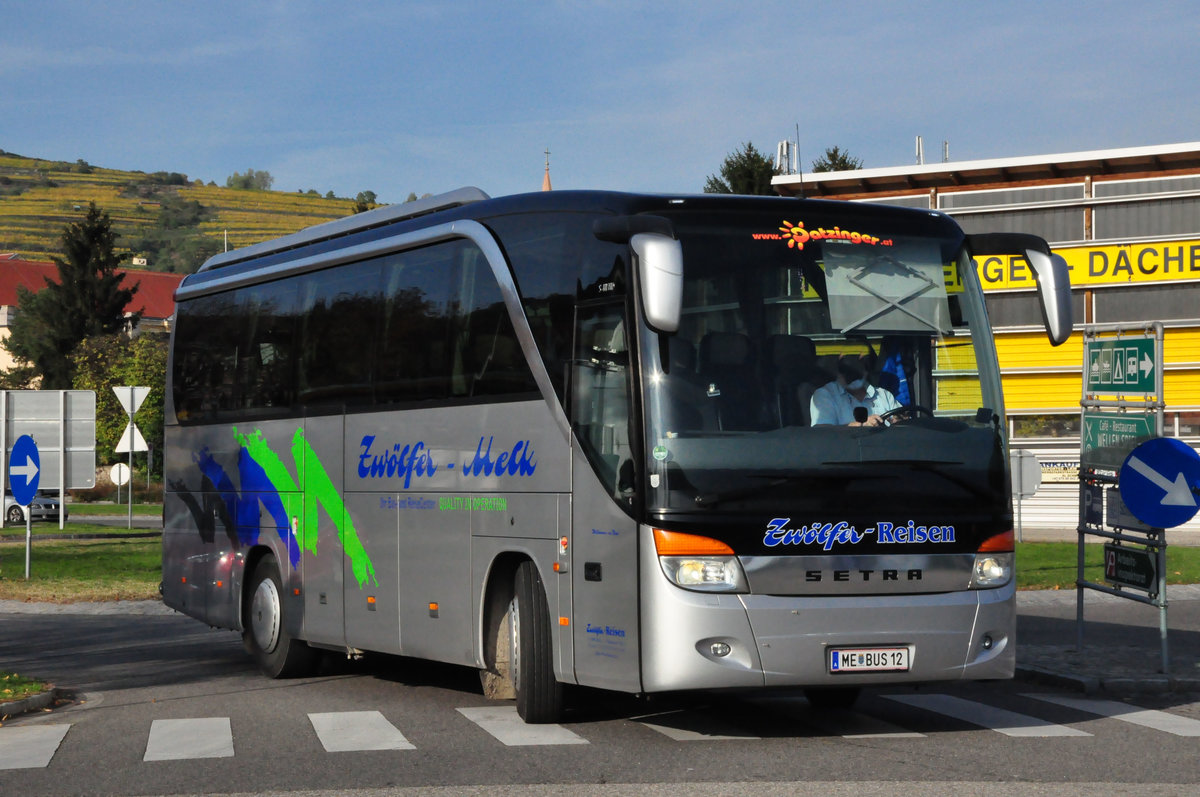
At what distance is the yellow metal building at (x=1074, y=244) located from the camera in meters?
39.8

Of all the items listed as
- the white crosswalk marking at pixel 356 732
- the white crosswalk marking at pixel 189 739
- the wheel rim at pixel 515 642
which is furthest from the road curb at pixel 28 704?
the wheel rim at pixel 515 642

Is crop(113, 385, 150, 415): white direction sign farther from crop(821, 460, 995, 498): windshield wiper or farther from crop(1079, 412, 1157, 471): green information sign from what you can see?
crop(821, 460, 995, 498): windshield wiper

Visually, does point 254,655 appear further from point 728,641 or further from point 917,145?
point 917,145

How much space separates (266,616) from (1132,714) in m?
7.39

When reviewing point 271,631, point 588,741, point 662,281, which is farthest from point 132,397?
point 662,281

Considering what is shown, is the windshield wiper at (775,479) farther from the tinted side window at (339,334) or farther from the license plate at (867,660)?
the tinted side window at (339,334)

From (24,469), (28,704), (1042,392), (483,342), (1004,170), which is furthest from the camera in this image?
(1042,392)

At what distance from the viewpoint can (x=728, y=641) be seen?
9.02 metres

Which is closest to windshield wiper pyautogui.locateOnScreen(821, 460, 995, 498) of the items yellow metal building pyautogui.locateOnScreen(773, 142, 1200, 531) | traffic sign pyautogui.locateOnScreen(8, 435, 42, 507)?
traffic sign pyautogui.locateOnScreen(8, 435, 42, 507)

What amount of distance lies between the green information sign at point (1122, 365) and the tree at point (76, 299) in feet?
301

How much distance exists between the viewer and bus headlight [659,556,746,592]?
29.7ft

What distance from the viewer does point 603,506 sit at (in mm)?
9531

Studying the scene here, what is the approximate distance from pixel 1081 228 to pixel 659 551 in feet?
113

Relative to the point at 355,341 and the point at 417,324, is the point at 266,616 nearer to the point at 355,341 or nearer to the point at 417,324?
the point at 355,341
